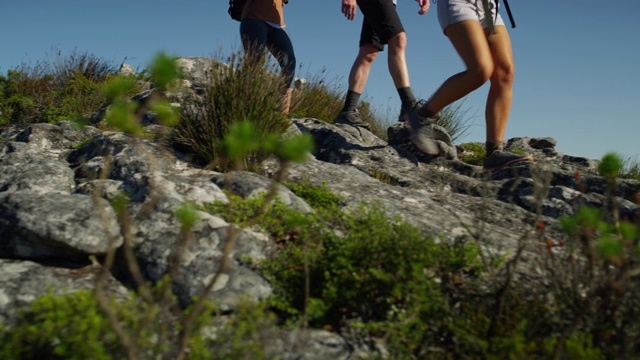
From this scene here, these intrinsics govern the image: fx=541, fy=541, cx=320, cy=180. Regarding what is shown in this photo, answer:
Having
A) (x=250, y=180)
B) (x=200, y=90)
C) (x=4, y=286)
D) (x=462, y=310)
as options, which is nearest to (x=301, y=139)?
(x=462, y=310)

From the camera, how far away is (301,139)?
147cm

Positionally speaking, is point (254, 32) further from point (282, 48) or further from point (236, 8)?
point (236, 8)

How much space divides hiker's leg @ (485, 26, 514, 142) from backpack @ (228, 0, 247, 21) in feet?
8.97

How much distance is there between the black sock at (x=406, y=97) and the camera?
5.37 meters

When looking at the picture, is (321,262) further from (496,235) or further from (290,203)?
(496,235)

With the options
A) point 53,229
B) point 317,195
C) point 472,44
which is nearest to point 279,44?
point 472,44

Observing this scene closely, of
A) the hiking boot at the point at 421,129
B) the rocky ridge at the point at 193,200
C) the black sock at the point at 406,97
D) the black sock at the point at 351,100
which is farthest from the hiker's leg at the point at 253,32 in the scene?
the hiking boot at the point at 421,129

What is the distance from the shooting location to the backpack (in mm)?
5930

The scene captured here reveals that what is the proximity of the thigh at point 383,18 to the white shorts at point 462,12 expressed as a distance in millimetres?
843

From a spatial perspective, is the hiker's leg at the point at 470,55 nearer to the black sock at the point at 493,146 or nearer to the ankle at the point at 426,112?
the ankle at the point at 426,112

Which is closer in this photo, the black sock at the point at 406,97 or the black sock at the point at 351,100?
the black sock at the point at 406,97

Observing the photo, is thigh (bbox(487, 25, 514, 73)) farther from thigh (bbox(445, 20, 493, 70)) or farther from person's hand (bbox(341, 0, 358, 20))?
person's hand (bbox(341, 0, 358, 20))

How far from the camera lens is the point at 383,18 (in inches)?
214

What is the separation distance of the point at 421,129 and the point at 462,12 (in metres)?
1.19
